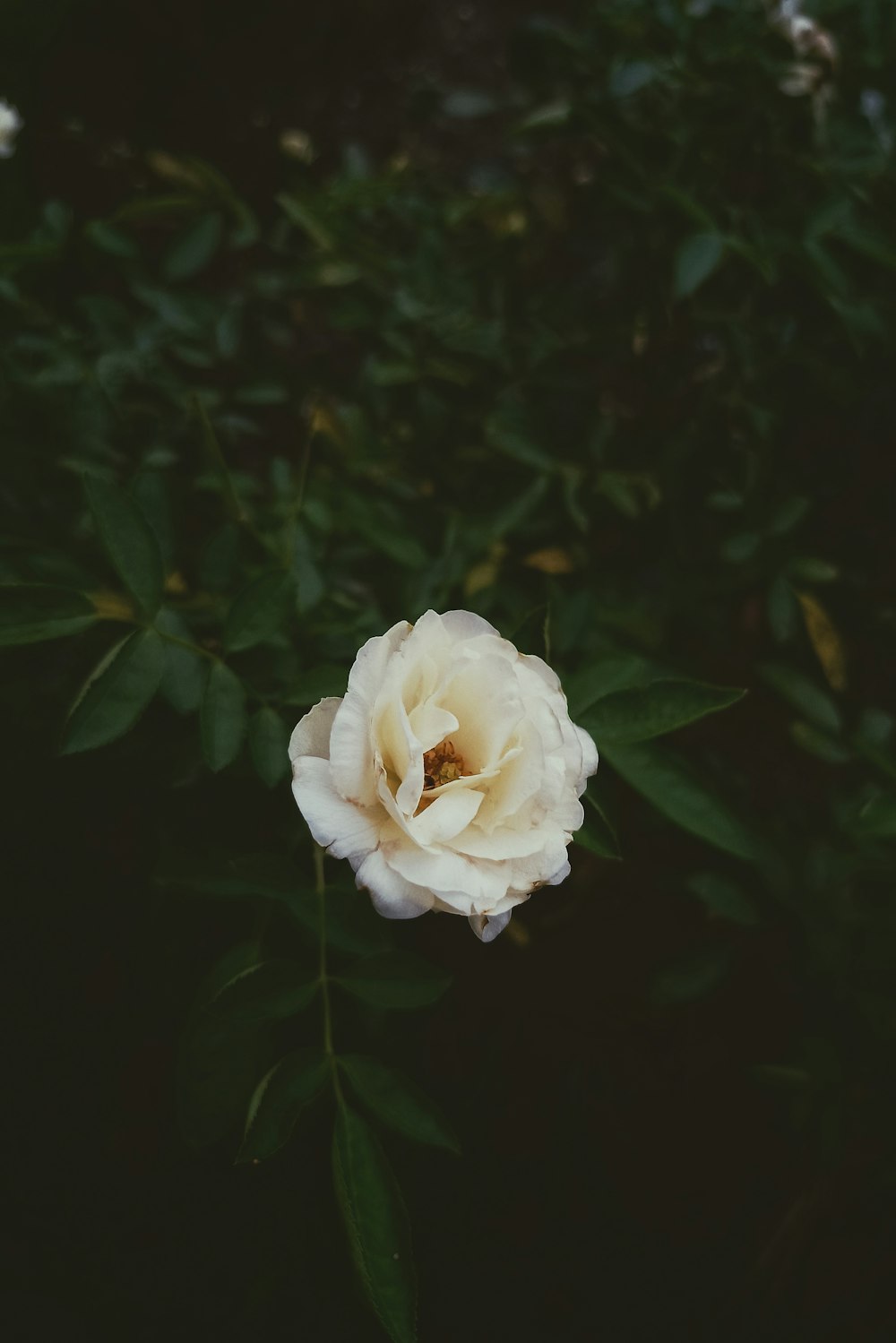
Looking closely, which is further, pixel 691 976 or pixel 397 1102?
pixel 691 976

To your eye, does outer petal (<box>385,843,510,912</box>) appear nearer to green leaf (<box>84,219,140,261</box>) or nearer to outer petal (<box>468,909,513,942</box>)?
outer petal (<box>468,909,513,942</box>)

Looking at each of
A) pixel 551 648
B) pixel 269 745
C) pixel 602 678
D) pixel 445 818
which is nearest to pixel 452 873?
pixel 445 818

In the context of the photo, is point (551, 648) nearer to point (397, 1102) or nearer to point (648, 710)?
point (648, 710)

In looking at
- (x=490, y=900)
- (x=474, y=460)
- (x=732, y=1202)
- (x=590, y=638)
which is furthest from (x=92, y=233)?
(x=732, y=1202)

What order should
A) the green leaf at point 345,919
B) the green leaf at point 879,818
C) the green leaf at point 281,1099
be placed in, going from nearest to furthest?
the green leaf at point 281,1099
the green leaf at point 345,919
the green leaf at point 879,818

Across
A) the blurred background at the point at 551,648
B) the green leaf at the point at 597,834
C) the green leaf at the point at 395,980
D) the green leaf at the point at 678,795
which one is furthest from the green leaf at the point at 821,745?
the green leaf at the point at 395,980

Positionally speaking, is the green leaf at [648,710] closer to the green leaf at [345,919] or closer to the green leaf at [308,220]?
the green leaf at [345,919]

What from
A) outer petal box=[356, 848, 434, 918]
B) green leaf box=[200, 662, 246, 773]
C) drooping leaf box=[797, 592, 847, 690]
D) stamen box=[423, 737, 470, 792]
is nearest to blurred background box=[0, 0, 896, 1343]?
drooping leaf box=[797, 592, 847, 690]

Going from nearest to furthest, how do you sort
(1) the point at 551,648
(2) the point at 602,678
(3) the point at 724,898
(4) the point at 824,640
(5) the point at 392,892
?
(5) the point at 392,892 < (2) the point at 602,678 < (1) the point at 551,648 < (3) the point at 724,898 < (4) the point at 824,640
